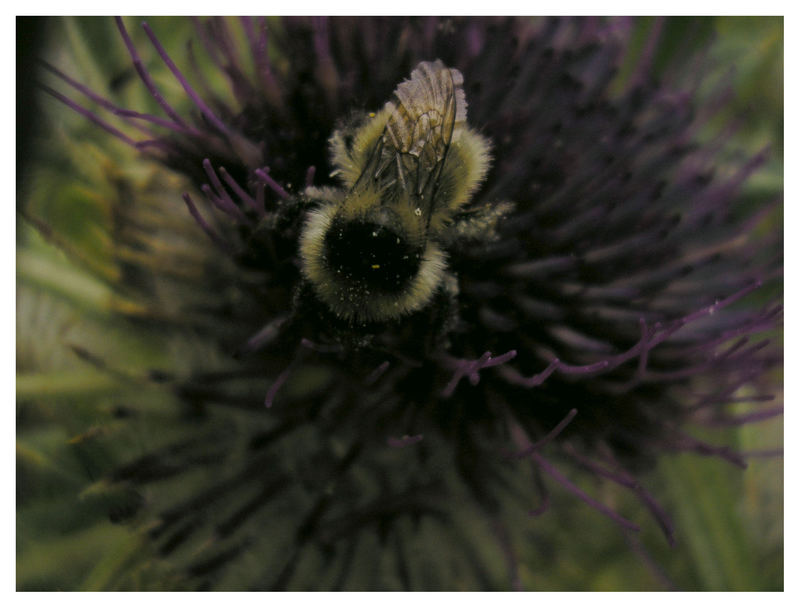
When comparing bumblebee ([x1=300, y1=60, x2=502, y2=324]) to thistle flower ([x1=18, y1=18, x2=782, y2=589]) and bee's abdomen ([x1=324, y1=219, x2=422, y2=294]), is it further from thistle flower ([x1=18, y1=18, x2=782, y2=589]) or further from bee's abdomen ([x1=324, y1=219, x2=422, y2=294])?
thistle flower ([x1=18, y1=18, x2=782, y2=589])

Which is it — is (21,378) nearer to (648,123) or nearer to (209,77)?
(209,77)

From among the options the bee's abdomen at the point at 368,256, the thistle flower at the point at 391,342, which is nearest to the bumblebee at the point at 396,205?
the bee's abdomen at the point at 368,256

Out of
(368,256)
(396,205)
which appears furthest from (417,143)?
(368,256)

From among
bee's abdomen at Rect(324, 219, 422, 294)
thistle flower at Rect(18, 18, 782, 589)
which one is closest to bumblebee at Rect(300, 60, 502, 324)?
bee's abdomen at Rect(324, 219, 422, 294)

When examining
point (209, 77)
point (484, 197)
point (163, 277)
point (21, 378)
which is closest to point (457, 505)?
point (484, 197)

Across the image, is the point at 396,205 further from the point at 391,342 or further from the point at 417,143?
the point at 391,342

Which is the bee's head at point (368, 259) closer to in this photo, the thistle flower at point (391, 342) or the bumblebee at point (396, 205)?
the bumblebee at point (396, 205)

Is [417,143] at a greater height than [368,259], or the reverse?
[417,143]

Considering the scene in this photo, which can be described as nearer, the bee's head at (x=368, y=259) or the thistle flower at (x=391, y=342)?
the bee's head at (x=368, y=259)
